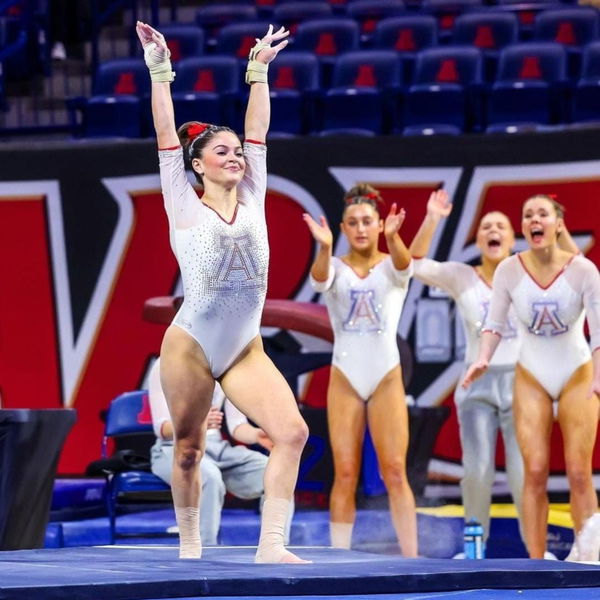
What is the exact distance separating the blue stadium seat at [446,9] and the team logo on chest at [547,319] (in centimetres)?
516

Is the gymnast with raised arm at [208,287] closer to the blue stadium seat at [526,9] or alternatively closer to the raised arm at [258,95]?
the raised arm at [258,95]

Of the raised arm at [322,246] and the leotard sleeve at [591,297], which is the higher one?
the raised arm at [322,246]

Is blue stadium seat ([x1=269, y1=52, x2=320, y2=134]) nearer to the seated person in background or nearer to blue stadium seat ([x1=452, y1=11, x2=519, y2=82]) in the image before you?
blue stadium seat ([x1=452, y1=11, x2=519, y2=82])

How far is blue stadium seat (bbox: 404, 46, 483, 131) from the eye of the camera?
9.91m

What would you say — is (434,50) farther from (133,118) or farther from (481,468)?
(481,468)

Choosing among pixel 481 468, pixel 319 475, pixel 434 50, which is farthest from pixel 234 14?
pixel 481 468

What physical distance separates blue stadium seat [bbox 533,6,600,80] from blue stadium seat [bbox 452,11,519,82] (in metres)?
0.20

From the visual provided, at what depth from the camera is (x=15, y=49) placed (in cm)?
1163

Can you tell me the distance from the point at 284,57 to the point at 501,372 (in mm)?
4041

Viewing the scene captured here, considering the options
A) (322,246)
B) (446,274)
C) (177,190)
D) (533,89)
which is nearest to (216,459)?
(322,246)

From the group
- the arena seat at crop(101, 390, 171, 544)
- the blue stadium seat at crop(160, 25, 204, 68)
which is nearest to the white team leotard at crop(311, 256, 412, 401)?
the arena seat at crop(101, 390, 171, 544)

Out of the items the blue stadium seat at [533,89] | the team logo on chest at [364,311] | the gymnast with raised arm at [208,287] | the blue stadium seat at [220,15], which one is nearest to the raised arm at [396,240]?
the team logo on chest at [364,311]

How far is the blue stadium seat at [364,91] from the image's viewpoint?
10000mm

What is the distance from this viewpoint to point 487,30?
1090cm
